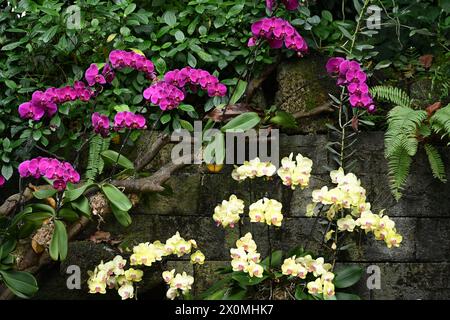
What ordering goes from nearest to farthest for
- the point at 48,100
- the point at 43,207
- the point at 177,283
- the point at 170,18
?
the point at 177,283
the point at 43,207
the point at 48,100
the point at 170,18

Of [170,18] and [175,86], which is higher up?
[170,18]

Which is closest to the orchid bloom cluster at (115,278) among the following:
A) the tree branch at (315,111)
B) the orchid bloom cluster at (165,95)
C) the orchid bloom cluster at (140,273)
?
the orchid bloom cluster at (140,273)

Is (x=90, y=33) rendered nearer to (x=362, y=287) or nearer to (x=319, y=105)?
(x=319, y=105)

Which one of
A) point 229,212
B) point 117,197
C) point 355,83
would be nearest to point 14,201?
point 117,197

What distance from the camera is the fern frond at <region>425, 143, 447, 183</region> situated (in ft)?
12.1

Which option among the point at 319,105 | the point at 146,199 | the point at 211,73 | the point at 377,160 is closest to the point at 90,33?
the point at 211,73

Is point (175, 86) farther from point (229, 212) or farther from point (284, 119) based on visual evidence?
point (229, 212)

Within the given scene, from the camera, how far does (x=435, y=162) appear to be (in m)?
3.69

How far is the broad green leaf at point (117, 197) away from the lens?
11.5 feet

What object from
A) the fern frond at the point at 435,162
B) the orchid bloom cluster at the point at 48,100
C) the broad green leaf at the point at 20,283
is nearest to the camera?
the broad green leaf at the point at 20,283

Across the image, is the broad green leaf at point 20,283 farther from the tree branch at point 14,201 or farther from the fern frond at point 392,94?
the fern frond at point 392,94

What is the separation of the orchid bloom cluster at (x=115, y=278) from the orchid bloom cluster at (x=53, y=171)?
47 cm

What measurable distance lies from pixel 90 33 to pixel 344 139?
1704mm

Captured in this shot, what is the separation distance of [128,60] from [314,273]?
1568mm
